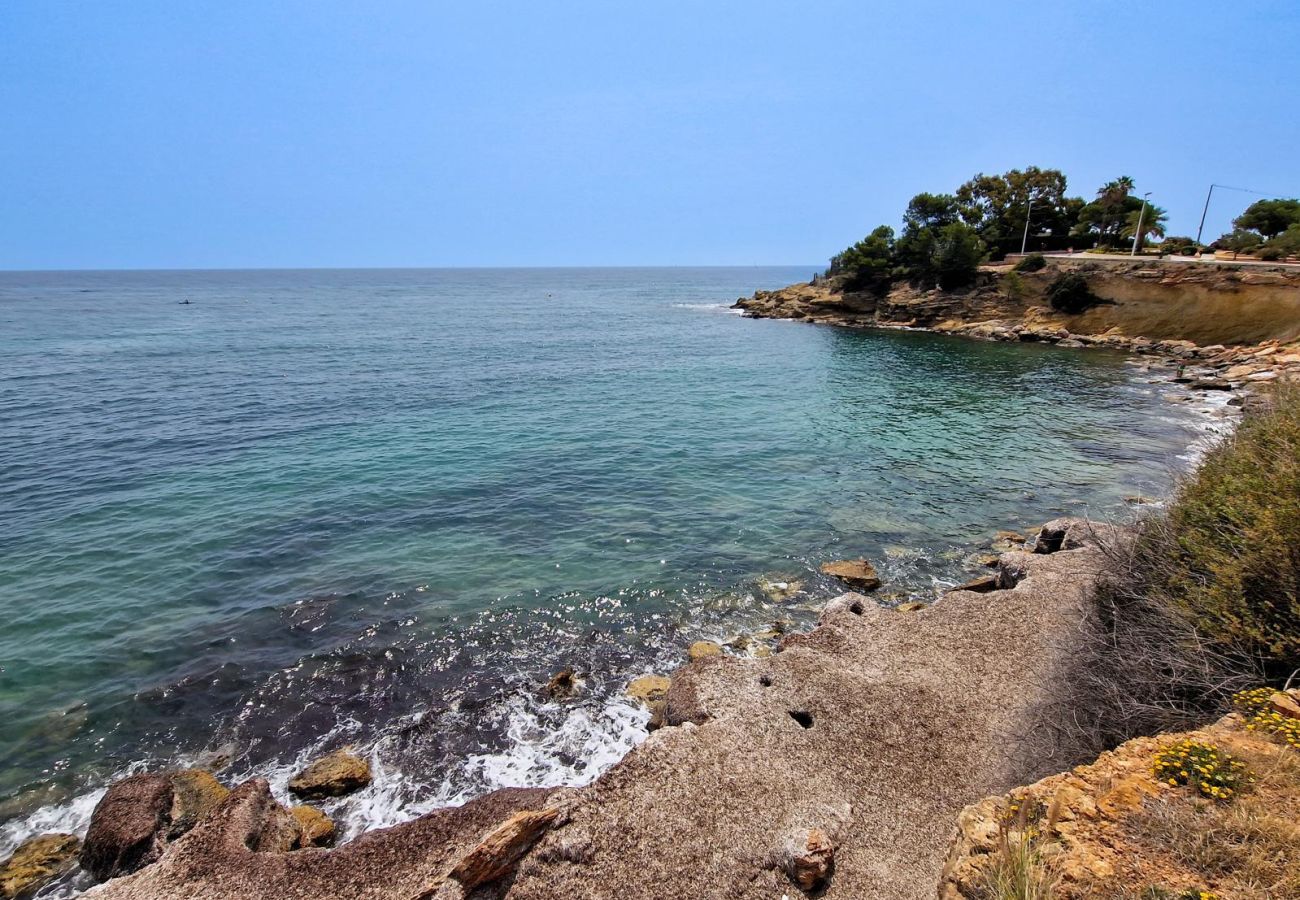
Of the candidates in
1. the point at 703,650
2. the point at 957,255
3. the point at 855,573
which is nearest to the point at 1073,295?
the point at 957,255

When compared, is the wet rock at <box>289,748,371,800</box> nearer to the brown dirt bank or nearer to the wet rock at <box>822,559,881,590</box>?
the brown dirt bank

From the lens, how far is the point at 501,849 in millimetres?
7113

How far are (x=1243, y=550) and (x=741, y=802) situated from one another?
7.57 metres

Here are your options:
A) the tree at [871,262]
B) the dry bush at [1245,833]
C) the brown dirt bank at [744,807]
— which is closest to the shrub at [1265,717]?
the dry bush at [1245,833]

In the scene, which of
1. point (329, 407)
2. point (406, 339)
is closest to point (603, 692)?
point (329, 407)

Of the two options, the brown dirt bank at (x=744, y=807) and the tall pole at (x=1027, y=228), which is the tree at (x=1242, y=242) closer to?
the tall pole at (x=1027, y=228)

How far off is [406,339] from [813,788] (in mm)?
63283

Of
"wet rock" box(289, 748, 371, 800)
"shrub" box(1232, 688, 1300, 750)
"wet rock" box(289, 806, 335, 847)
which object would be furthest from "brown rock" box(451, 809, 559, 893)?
"shrub" box(1232, 688, 1300, 750)

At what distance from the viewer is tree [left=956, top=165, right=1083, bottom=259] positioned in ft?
276

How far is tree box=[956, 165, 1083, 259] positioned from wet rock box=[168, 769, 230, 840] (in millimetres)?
95979

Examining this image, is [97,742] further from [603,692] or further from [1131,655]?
[1131,655]

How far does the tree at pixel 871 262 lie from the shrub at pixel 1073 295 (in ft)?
67.3

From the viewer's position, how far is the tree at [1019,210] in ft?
276

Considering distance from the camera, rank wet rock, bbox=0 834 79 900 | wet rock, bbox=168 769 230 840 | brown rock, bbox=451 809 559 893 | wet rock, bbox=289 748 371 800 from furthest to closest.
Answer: wet rock, bbox=289 748 371 800 → wet rock, bbox=168 769 230 840 → wet rock, bbox=0 834 79 900 → brown rock, bbox=451 809 559 893
